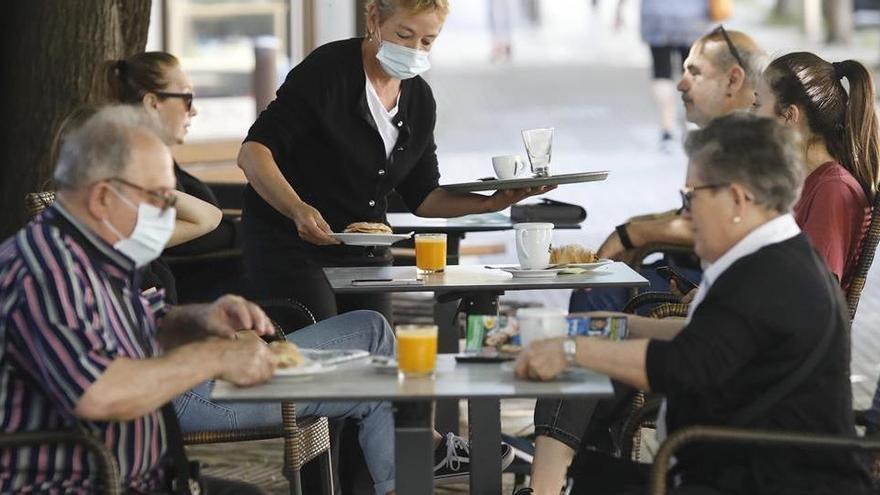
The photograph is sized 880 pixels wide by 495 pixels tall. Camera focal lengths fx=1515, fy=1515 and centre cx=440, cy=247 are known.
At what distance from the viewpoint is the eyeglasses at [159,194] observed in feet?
9.27

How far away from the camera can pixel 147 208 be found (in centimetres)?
285

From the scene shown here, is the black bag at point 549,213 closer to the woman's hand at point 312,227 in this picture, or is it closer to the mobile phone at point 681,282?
the mobile phone at point 681,282

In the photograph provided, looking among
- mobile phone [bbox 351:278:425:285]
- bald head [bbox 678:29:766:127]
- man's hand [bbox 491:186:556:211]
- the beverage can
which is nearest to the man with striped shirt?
the beverage can

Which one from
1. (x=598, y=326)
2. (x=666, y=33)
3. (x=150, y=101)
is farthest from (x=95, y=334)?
(x=666, y=33)

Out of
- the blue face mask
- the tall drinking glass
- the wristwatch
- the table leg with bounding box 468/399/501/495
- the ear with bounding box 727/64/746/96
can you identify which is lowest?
the table leg with bounding box 468/399/501/495

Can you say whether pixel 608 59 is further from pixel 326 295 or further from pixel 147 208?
pixel 147 208

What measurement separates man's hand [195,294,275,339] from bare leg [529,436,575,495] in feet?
4.03

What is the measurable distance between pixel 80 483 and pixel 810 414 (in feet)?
4.51

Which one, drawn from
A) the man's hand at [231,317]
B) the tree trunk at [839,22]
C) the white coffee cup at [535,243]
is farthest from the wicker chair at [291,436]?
the tree trunk at [839,22]

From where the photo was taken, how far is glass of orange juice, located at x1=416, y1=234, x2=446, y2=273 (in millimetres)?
4266

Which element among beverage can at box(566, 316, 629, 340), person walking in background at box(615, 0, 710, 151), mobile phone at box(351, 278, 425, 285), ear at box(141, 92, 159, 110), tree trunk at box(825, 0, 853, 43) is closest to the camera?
beverage can at box(566, 316, 629, 340)

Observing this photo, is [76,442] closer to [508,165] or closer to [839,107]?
[508,165]

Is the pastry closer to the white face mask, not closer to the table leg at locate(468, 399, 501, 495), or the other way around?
the table leg at locate(468, 399, 501, 495)

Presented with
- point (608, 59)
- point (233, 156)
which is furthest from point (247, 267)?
point (608, 59)
